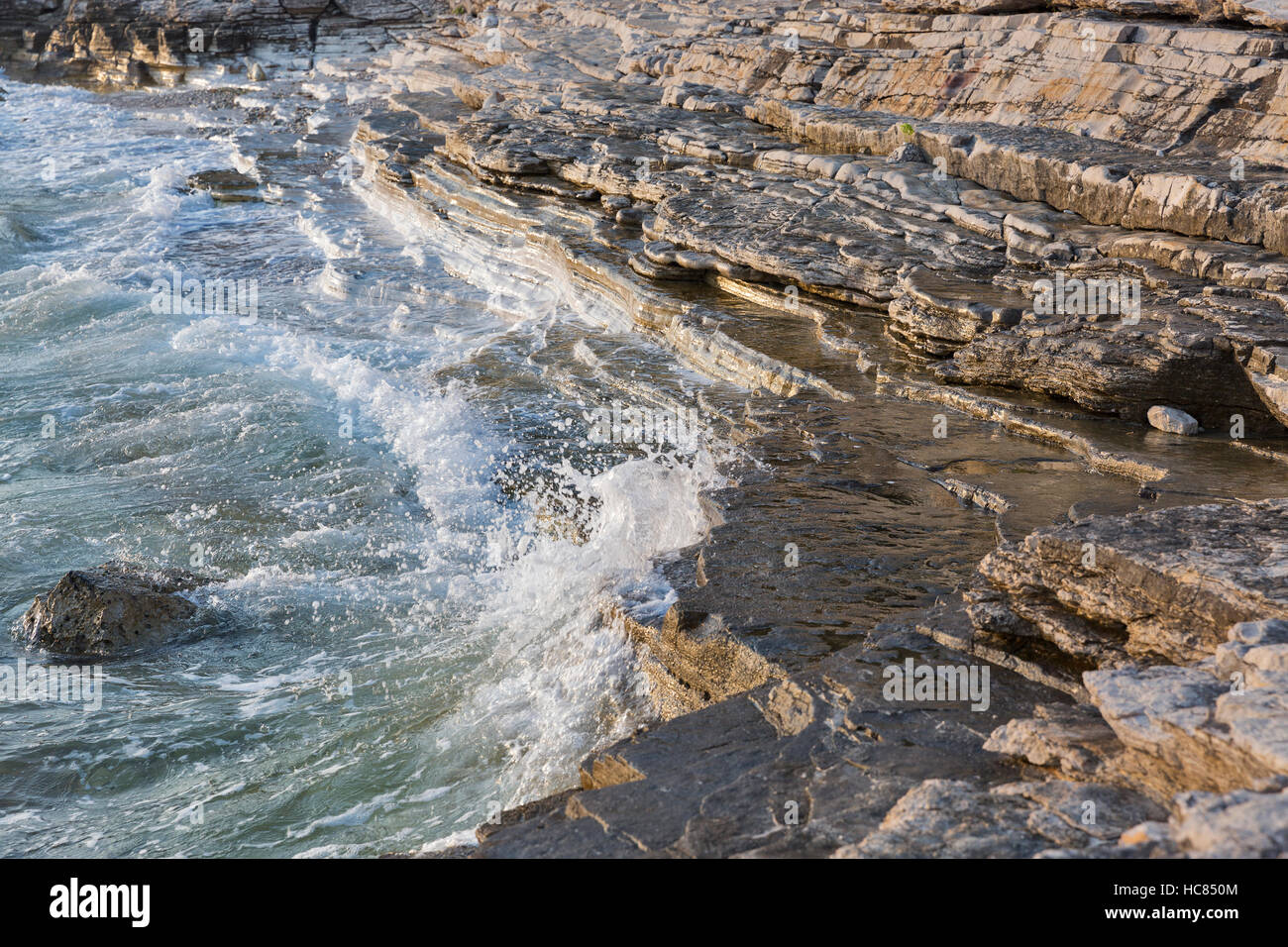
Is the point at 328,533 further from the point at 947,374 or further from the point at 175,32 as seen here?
the point at 175,32

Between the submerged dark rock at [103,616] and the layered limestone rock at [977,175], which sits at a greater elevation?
the layered limestone rock at [977,175]

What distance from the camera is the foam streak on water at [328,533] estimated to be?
5480 mm

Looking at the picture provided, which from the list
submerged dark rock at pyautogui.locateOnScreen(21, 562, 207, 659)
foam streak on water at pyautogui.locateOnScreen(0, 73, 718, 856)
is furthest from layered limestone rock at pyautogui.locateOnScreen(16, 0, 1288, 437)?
submerged dark rock at pyautogui.locateOnScreen(21, 562, 207, 659)

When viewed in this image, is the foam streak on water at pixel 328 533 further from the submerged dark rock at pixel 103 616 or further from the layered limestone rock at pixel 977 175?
the layered limestone rock at pixel 977 175

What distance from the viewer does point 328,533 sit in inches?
313

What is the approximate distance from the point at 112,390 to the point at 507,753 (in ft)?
24.6

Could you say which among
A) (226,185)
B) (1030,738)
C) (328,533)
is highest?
(1030,738)

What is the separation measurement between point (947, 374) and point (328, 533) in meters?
5.17

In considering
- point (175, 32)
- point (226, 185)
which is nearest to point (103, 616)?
point (226, 185)

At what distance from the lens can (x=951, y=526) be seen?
640 cm

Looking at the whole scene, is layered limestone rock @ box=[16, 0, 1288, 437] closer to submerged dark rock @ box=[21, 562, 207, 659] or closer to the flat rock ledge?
the flat rock ledge

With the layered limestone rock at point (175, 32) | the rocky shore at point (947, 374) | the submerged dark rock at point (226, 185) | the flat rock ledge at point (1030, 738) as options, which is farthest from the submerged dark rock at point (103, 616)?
the layered limestone rock at point (175, 32)

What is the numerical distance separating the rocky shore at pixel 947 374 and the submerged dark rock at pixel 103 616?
3.0 inches

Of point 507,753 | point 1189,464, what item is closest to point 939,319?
point 1189,464
